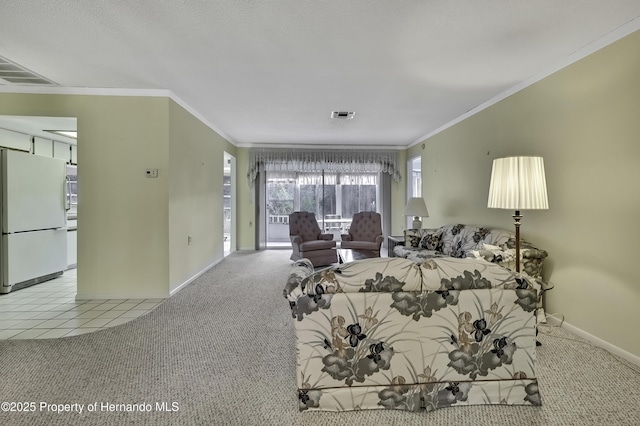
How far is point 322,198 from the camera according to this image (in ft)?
22.5

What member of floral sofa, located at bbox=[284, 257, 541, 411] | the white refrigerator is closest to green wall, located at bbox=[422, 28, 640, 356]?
floral sofa, located at bbox=[284, 257, 541, 411]

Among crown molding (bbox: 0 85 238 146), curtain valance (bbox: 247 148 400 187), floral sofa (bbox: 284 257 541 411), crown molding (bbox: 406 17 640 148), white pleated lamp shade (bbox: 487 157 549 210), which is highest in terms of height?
crown molding (bbox: 0 85 238 146)

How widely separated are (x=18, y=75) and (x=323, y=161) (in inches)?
190

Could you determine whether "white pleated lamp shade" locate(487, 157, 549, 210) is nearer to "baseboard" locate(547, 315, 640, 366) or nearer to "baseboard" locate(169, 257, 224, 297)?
"baseboard" locate(547, 315, 640, 366)

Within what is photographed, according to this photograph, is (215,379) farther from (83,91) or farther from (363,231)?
(363,231)

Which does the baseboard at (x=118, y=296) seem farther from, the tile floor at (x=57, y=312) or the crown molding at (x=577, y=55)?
the crown molding at (x=577, y=55)

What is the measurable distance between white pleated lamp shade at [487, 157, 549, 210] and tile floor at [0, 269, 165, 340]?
358 cm

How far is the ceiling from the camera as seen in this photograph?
1.89 metres

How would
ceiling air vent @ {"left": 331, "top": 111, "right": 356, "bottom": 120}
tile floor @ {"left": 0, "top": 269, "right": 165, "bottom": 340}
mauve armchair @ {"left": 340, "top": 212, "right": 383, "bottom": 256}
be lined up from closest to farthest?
tile floor @ {"left": 0, "top": 269, "right": 165, "bottom": 340}, ceiling air vent @ {"left": 331, "top": 111, "right": 356, "bottom": 120}, mauve armchair @ {"left": 340, "top": 212, "right": 383, "bottom": 256}

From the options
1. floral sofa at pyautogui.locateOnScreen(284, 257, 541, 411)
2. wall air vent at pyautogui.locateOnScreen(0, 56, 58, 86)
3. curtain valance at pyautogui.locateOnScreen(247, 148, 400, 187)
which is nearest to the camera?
floral sofa at pyautogui.locateOnScreen(284, 257, 541, 411)

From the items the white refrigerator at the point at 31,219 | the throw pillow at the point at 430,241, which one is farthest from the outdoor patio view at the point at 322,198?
the white refrigerator at the point at 31,219

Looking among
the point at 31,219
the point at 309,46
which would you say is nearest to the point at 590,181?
the point at 309,46

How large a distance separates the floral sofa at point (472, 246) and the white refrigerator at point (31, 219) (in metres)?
4.85

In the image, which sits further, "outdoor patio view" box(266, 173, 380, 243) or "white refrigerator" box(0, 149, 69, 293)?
"outdoor patio view" box(266, 173, 380, 243)
